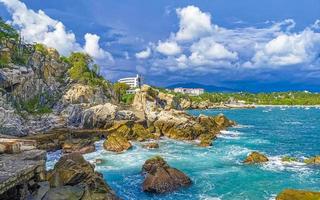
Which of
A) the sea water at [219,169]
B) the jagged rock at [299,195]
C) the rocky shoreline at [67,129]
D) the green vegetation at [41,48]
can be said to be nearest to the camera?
the rocky shoreline at [67,129]

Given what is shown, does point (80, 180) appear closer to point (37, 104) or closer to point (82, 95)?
point (37, 104)

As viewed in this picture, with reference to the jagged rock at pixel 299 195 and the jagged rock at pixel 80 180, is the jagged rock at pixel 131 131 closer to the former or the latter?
the jagged rock at pixel 80 180

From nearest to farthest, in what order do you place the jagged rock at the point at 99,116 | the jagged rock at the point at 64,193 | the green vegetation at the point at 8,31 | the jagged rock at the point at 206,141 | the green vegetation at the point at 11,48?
the jagged rock at the point at 64,193 → the jagged rock at the point at 206,141 → the jagged rock at the point at 99,116 → the green vegetation at the point at 11,48 → the green vegetation at the point at 8,31

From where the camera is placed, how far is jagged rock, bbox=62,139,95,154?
2421 inches

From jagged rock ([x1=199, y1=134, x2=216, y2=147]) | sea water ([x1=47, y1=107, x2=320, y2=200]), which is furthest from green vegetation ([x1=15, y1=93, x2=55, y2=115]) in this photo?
jagged rock ([x1=199, y1=134, x2=216, y2=147])

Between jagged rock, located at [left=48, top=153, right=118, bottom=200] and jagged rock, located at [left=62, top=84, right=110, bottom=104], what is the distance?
7024 cm

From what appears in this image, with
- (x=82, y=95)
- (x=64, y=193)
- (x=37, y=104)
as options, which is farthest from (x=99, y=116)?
(x=64, y=193)

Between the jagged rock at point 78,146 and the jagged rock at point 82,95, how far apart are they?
3822cm

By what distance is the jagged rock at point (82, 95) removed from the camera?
104 m

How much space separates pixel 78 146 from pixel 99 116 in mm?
20474

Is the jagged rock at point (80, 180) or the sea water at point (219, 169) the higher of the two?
the jagged rock at point (80, 180)

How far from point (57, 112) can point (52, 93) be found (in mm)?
9766

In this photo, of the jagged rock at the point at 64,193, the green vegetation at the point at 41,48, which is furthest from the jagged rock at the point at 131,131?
the jagged rock at the point at 64,193

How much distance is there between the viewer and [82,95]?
348 feet
